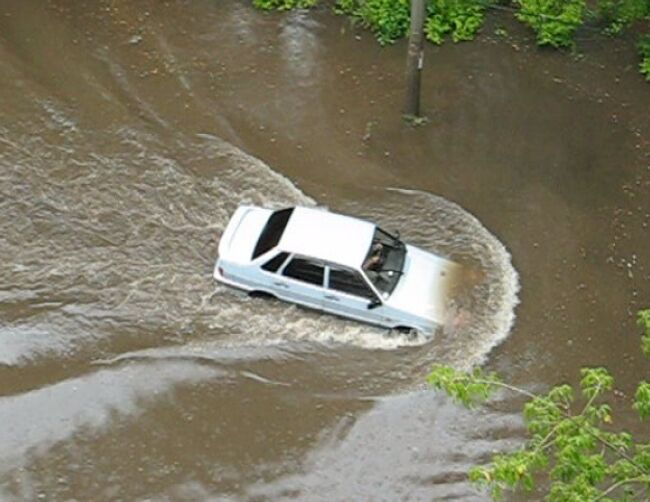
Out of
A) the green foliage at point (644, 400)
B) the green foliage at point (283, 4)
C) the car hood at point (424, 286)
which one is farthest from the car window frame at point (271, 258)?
the green foliage at point (283, 4)

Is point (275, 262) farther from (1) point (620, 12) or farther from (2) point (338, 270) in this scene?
(1) point (620, 12)

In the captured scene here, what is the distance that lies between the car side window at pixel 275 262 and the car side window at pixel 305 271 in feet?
0.38

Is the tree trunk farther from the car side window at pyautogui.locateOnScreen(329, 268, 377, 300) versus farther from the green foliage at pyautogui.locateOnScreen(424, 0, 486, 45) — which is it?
the car side window at pyautogui.locateOnScreen(329, 268, 377, 300)

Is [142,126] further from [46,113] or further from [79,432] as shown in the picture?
[79,432]

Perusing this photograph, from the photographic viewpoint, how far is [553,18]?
794 inches

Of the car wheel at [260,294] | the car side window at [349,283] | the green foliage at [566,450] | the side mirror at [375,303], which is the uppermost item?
the green foliage at [566,450]

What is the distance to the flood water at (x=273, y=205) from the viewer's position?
12.7 metres

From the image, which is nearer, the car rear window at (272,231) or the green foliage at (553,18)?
the car rear window at (272,231)

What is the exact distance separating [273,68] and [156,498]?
972cm

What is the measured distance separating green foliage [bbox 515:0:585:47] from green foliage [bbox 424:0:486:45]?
98 centimetres

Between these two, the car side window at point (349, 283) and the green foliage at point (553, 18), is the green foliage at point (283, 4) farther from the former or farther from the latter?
the car side window at point (349, 283)

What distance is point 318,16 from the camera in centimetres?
2075

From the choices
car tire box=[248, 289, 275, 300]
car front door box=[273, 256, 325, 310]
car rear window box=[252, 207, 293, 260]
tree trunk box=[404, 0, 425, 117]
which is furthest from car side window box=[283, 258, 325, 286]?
tree trunk box=[404, 0, 425, 117]

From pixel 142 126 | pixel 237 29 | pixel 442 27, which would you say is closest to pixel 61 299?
pixel 142 126
